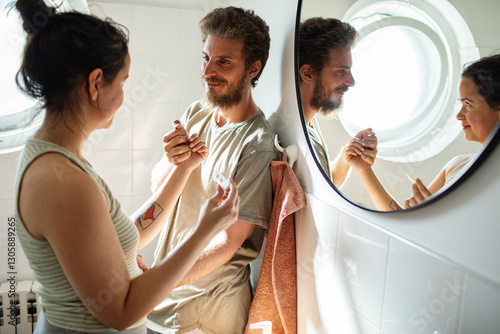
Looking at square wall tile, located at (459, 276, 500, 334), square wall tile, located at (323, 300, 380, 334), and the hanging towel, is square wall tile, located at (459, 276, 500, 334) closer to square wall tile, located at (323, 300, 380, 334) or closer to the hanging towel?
square wall tile, located at (323, 300, 380, 334)

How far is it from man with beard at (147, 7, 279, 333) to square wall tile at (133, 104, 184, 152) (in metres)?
0.64

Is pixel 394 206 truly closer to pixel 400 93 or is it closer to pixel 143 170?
pixel 400 93

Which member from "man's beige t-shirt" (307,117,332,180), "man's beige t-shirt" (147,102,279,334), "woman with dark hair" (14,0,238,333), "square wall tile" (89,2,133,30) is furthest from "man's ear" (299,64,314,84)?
"square wall tile" (89,2,133,30)

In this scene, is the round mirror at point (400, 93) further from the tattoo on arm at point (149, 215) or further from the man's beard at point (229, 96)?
the tattoo on arm at point (149, 215)

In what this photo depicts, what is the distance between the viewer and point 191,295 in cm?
131

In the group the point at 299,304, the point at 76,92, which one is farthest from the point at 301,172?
the point at 76,92

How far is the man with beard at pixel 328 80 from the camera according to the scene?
2.99 feet

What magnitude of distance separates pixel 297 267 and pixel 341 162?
426 mm

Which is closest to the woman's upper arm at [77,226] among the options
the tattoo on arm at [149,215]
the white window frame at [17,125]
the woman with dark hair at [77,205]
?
the woman with dark hair at [77,205]

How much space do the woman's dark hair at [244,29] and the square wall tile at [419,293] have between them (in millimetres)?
855

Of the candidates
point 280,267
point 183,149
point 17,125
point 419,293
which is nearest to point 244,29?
point 183,149

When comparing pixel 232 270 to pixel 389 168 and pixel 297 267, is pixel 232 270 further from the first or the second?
pixel 389 168

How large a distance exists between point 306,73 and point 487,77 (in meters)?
0.62

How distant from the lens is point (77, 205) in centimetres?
72
